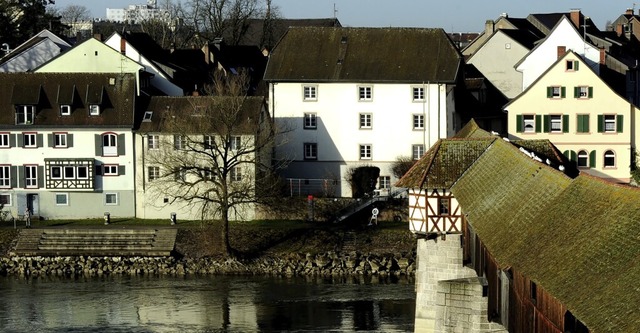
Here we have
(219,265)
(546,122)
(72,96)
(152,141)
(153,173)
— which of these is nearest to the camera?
(219,265)

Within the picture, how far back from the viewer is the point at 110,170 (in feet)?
212

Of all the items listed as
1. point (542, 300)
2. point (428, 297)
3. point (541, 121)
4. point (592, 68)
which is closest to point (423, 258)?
point (428, 297)

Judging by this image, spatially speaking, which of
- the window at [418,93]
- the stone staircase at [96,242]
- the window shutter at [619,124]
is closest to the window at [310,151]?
the window at [418,93]

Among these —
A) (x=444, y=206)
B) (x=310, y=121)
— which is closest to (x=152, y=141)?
(x=310, y=121)

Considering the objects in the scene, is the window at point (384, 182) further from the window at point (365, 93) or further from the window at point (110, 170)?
the window at point (110, 170)

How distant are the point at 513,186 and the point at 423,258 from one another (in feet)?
34.7

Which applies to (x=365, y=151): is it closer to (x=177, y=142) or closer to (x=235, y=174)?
(x=235, y=174)

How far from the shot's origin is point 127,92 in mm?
66062

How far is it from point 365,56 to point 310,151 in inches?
210

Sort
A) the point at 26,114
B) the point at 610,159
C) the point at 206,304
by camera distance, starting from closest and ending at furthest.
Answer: the point at 206,304 → the point at 610,159 → the point at 26,114

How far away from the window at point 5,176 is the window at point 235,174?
10094mm

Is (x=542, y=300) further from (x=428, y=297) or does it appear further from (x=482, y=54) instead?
(x=482, y=54)

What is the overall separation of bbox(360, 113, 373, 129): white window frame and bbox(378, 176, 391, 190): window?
2.45m

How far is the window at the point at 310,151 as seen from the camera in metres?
68.1
